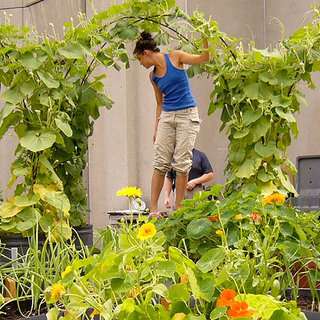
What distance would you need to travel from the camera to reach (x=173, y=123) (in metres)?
3.80

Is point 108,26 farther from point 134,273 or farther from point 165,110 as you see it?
point 134,273

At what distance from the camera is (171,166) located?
3824 mm

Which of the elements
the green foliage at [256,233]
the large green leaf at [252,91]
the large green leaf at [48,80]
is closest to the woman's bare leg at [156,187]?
the large green leaf at [252,91]

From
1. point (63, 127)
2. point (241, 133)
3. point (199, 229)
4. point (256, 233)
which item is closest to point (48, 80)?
point (63, 127)

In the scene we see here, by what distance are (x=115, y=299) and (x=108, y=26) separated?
2.11m

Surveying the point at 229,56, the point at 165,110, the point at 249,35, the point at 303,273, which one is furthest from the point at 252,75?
the point at 249,35

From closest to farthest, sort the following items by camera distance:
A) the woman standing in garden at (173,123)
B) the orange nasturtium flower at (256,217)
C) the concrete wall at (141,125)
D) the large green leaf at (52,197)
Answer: the orange nasturtium flower at (256,217), the large green leaf at (52,197), the woman standing in garden at (173,123), the concrete wall at (141,125)

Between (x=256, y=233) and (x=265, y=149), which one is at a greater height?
(x=265, y=149)

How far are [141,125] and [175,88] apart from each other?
2029 millimetres

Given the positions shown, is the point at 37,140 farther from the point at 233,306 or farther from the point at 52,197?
the point at 233,306

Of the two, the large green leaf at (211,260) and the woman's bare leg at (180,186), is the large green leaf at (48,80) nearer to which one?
the woman's bare leg at (180,186)

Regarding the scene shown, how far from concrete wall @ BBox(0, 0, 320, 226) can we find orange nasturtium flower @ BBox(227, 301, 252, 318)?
15.6ft

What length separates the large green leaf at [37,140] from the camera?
8.63 feet

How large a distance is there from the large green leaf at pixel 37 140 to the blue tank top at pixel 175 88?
1.25 metres
